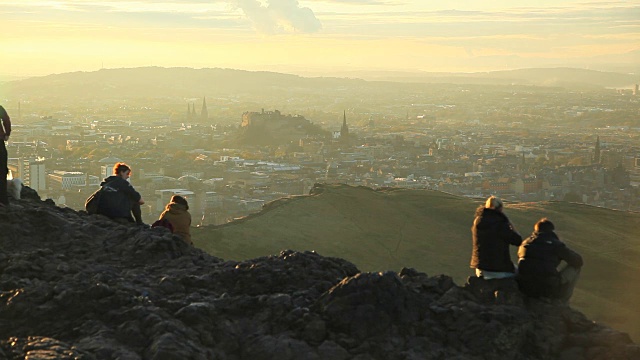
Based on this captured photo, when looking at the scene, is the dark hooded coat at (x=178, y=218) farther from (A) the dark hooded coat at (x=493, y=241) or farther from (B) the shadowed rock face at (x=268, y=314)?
(A) the dark hooded coat at (x=493, y=241)

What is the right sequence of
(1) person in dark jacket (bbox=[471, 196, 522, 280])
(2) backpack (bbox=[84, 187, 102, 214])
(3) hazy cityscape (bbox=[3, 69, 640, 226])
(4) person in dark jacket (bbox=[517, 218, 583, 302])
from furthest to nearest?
(3) hazy cityscape (bbox=[3, 69, 640, 226])
(2) backpack (bbox=[84, 187, 102, 214])
(1) person in dark jacket (bbox=[471, 196, 522, 280])
(4) person in dark jacket (bbox=[517, 218, 583, 302])

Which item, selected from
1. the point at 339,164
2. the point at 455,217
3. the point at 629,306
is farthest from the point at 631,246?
the point at 339,164

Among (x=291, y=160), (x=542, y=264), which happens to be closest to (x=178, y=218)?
(x=542, y=264)

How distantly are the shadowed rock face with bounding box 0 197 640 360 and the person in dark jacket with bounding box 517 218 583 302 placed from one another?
15 cm

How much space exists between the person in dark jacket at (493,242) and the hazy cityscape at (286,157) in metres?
41.9

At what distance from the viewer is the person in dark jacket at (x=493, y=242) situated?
8.93 meters

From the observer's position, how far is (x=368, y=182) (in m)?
89.5

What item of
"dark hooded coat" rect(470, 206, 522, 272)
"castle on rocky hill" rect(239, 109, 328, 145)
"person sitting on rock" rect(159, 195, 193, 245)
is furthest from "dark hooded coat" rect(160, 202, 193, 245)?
"castle on rocky hill" rect(239, 109, 328, 145)

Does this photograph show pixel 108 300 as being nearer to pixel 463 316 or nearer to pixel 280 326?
pixel 280 326

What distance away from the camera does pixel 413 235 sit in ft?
110

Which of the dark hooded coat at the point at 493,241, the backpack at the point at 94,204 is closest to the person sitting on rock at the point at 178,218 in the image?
the backpack at the point at 94,204

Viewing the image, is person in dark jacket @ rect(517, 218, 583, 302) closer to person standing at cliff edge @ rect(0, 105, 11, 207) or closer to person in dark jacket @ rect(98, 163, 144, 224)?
person in dark jacket @ rect(98, 163, 144, 224)

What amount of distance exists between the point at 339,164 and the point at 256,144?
1096 inches

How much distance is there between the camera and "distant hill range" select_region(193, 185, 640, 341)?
87.8 feet
